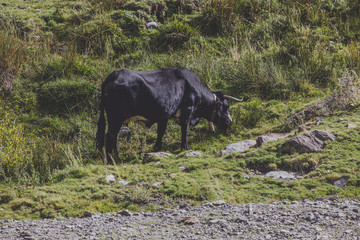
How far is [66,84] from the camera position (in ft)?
35.2

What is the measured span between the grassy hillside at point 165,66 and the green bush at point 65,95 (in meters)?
0.03

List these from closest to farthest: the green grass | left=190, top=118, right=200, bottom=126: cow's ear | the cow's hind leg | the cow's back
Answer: the green grass
the cow's back
the cow's hind leg
left=190, top=118, right=200, bottom=126: cow's ear

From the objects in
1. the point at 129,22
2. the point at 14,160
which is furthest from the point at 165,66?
the point at 14,160

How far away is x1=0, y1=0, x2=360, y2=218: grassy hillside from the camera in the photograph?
6125 mm

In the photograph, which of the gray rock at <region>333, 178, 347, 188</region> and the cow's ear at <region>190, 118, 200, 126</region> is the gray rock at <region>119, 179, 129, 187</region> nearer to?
the gray rock at <region>333, 178, 347, 188</region>

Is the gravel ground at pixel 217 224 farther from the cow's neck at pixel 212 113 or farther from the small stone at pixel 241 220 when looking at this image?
the cow's neck at pixel 212 113

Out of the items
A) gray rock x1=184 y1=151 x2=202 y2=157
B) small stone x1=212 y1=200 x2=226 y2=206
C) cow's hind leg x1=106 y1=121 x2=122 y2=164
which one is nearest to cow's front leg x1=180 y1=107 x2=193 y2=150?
gray rock x1=184 y1=151 x2=202 y2=157

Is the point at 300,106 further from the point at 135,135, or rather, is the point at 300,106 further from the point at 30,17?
the point at 30,17

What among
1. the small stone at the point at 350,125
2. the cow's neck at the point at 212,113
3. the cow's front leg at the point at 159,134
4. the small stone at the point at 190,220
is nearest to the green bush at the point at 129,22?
the cow's neck at the point at 212,113

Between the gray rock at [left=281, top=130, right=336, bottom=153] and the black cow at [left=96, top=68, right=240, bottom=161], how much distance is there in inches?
99.8

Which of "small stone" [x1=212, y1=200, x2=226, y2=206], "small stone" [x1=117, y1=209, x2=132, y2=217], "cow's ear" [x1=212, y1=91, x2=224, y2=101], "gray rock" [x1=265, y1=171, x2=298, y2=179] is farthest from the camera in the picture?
"cow's ear" [x1=212, y1=91, x2=224, y2=101]

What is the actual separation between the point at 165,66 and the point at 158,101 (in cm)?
388

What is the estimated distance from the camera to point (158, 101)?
27.0 feet

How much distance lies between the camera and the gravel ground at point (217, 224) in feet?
13.7
